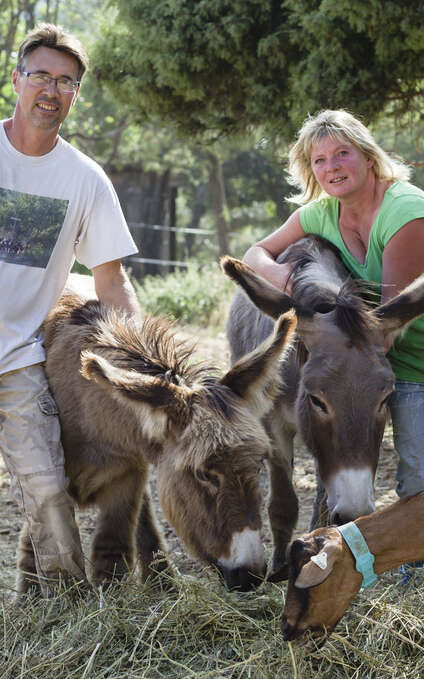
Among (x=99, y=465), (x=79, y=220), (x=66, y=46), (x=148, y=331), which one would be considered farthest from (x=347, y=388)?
(x=66, y=46)

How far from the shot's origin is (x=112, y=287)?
13.6ft

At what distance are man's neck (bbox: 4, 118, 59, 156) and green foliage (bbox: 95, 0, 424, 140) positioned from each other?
11.0 feet

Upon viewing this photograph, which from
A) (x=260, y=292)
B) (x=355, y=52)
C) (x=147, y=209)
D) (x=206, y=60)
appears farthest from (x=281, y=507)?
(x=147, y=209)

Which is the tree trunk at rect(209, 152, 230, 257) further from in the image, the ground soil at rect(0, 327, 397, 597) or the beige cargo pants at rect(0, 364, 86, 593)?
the beige cargo pants at rect(0, 364, 86, 593)

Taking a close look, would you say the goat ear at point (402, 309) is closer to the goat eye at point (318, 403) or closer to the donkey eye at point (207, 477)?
the goat eye at point (318, 403)

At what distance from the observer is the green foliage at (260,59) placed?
6.19 m

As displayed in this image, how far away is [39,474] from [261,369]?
1.33m

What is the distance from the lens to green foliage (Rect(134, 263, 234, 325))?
12.9 metres

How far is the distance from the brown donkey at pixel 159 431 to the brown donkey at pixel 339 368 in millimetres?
341

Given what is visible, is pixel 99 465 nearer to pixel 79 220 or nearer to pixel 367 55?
pixel 79 220

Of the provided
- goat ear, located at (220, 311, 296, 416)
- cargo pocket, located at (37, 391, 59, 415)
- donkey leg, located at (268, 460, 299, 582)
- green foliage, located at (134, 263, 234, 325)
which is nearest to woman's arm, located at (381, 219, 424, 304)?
goat ear, located at (220, 311, 296, 416)

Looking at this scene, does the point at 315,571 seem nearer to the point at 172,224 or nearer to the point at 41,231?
the point at 41,231

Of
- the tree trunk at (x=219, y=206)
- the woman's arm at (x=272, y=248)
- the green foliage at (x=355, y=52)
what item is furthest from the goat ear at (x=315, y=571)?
the tree trunk at (x=219, y=206)

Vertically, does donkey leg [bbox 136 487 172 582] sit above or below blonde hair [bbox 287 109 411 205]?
below
